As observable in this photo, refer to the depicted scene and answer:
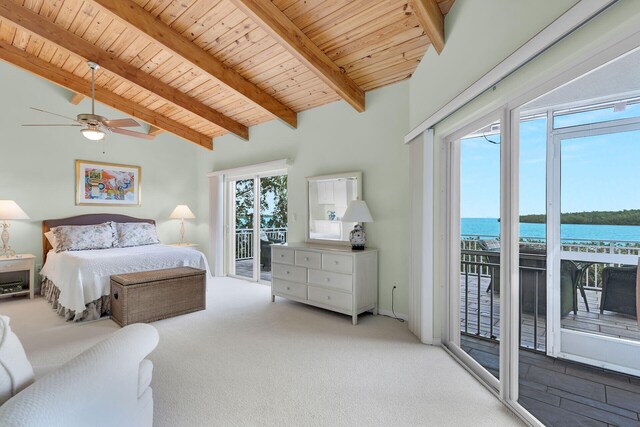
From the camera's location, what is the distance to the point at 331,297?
3.62 meters

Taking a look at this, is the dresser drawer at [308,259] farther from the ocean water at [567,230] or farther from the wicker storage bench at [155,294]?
the ocean water at [567,230]

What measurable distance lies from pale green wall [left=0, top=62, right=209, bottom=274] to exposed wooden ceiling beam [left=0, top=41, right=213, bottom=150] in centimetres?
77

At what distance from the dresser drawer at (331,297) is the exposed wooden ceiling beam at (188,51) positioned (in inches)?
97.4

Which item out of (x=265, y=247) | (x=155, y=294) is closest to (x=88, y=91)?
(x=155, y=294)

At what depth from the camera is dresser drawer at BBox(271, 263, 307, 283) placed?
3920mm

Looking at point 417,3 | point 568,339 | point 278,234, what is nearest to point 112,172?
point 278,234

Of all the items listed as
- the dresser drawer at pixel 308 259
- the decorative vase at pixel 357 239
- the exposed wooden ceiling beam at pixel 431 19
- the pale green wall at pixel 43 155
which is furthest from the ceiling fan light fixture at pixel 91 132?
the exposed wooden ceiling beam at pixel 431 19

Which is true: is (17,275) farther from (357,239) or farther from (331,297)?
(357,239)

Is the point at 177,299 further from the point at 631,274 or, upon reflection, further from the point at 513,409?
the point at 631,274

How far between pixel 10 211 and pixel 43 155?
3.41ft

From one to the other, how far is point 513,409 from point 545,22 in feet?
6.95

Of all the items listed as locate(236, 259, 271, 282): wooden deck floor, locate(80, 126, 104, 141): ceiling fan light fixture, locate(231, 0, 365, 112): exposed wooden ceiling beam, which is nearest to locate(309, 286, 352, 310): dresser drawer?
locate(236, 259, 271, 282): wooden deck floor

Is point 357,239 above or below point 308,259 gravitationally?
above

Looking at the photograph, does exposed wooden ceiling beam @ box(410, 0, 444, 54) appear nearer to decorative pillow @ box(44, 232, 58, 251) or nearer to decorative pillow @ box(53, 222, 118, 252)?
decorative pillow @ box(53, 222, 118, 252)
